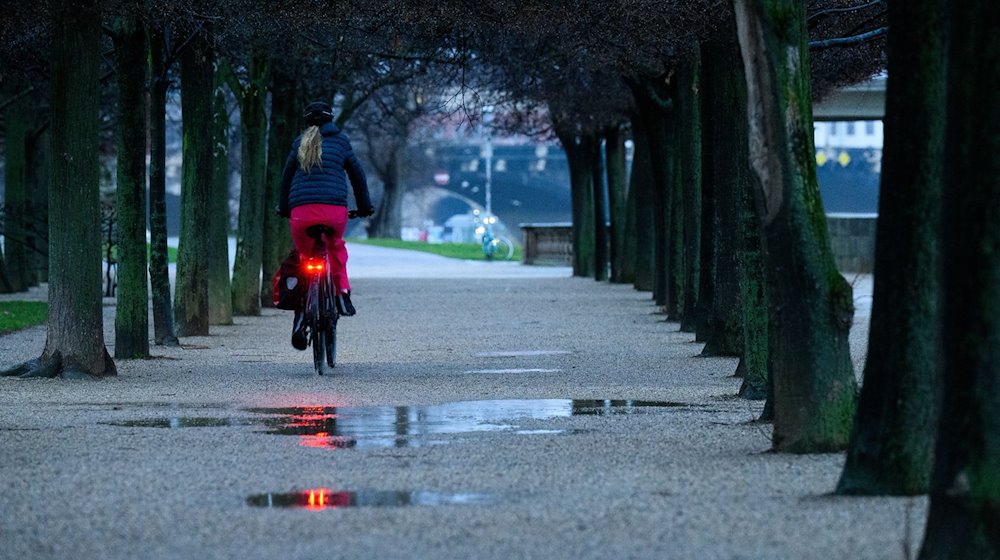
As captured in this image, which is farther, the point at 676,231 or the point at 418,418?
the point at 676,231

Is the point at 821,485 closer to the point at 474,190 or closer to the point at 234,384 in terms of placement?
the point at 234,384

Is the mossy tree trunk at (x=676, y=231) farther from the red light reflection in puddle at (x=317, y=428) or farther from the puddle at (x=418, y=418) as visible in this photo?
the red light reflection in puddle at (x=317, y=428)

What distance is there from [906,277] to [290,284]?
8.38 metres

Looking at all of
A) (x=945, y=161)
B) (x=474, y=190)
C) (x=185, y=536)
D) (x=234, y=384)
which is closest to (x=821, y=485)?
(x=945, y=161)

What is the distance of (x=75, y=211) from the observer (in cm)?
1498

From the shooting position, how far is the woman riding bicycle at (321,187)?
1500 centimetres

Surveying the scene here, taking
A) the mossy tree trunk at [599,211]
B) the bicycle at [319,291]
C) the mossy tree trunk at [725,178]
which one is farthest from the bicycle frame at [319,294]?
the mossy tree trunk at [599,211]

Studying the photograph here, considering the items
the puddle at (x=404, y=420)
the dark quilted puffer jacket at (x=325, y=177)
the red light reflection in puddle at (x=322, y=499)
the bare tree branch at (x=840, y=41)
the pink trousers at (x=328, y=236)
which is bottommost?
the puddle at (x=404, y=420)

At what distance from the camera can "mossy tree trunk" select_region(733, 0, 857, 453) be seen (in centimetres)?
948

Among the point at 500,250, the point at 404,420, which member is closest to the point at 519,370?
the point at 404,420

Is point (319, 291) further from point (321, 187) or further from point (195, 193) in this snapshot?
point (195, 193)

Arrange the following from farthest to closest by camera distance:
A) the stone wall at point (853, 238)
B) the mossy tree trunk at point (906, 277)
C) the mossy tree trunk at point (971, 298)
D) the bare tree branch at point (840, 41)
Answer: the stone wall at point (853, 238)
the bare tree branch at point (840, 41)
the mossy tree trunk at point (906, 277)
the mossy tree trunk at point (971, 298)

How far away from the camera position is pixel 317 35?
20.2m

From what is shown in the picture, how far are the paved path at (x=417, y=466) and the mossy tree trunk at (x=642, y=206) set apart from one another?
57.0 ft
